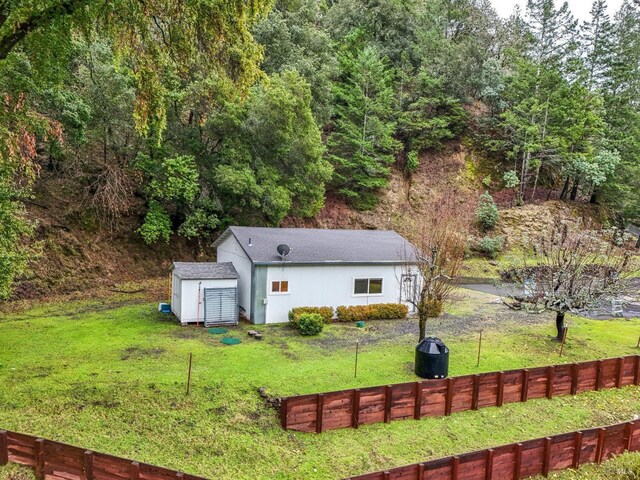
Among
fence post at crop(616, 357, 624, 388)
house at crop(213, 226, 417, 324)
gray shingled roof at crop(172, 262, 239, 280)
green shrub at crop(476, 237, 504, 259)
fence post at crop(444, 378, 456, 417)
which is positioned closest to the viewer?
fence post at crop(444, 378, 456, 417)

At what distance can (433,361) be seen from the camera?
1019cm

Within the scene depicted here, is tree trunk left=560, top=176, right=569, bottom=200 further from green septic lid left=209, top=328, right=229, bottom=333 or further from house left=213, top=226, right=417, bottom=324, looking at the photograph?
green septic lid left=209, top=328, right=229, bottom=333

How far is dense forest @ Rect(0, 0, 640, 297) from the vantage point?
762cm

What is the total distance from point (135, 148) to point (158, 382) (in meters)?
13.7

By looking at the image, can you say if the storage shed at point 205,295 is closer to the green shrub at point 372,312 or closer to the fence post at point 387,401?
the green shrub at point 372,312

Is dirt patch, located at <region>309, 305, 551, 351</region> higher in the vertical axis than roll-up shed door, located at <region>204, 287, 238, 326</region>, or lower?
lower

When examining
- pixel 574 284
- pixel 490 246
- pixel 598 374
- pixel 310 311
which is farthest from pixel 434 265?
pixel 490 246

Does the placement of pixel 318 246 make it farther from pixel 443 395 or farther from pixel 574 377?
pixel 574 377

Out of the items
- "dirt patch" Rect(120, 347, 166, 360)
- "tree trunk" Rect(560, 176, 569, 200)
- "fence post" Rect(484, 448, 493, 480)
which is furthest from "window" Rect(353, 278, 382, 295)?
"tree trunk" Rect(560, 176, 569, 200)

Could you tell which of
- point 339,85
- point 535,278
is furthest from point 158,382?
point 339,85

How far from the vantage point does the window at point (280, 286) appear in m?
14.5

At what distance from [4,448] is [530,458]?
884 cm

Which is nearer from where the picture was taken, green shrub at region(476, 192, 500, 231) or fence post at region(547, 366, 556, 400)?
fence post at region(547, 366, 556, 400)

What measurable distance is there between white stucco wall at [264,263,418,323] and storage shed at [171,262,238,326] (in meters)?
1.31
